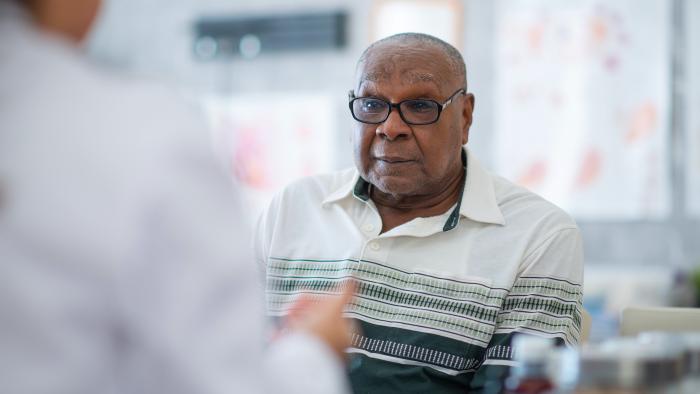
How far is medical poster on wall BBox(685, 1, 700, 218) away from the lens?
4.13m

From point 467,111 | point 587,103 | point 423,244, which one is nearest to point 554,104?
point 587,103

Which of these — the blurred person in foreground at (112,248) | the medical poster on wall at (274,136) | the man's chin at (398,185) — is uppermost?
the blurred person in foreground at (112,248)

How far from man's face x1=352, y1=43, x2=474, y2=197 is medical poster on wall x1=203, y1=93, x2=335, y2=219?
2.67 m

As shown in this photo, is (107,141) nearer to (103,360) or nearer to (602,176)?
(103,360)

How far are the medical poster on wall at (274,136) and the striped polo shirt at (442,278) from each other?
263cm

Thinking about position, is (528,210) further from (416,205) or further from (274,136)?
(274,136)

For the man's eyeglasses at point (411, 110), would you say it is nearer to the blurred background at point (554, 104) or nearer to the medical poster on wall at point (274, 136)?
the blurred background at point (554, 104)

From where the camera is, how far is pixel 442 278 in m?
1.96

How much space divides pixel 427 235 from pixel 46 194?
1361 millimetres

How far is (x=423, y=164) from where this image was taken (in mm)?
2074

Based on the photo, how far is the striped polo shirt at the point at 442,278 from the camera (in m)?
1.88

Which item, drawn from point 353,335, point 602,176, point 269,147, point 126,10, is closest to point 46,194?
point 353,335

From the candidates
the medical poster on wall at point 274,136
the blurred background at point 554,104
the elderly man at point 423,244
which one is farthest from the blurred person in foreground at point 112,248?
the medical poster on wall at point 274,136

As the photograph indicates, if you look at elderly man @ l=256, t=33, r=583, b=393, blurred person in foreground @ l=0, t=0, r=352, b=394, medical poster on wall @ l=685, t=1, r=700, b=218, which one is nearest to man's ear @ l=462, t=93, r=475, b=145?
elderly man @ l=256, t=33, r=583, b=393
